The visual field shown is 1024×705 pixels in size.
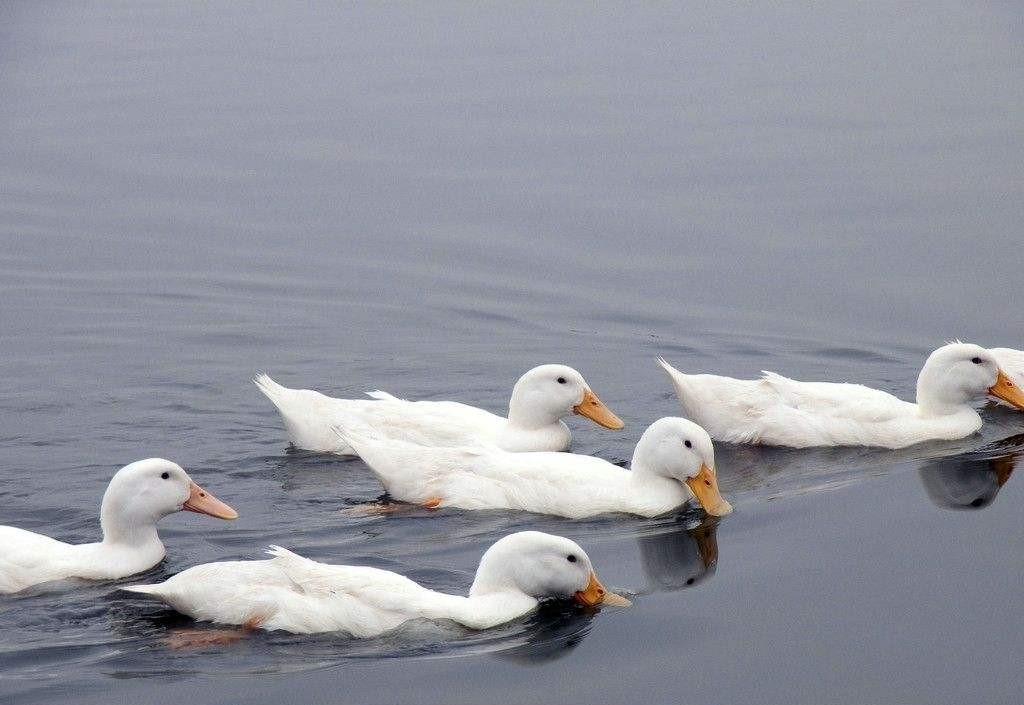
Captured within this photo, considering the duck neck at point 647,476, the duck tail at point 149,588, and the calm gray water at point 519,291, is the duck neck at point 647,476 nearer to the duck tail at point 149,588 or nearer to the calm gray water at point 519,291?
the calm gray water at point 519,291

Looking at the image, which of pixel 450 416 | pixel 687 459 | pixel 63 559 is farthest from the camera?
pixel 450 416

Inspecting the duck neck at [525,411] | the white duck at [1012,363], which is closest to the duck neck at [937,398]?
the white duck at [1012,363]

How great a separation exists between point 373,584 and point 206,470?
10.6 feet

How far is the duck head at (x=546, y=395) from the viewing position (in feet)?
39.1

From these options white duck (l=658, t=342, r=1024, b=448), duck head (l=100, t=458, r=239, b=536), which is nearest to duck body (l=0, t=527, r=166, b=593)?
duck head (l=100, t=458, r=239, b=536)

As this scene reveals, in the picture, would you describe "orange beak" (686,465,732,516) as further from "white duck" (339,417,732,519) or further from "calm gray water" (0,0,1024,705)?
"calm gray water" (0,0,1024,705)

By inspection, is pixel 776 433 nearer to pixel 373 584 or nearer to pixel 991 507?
pixel 991 507

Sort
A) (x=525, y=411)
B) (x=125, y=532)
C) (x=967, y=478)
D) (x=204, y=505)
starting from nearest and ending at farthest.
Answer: (x=125, y=532)
(x=204, y=505)
(x=967, y=478)
(x=525, y=411)

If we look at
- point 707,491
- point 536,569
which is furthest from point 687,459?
point 536,569

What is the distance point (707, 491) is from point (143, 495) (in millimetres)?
3580

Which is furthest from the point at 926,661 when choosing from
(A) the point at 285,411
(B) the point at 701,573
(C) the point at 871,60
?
(C) the point at 871,60

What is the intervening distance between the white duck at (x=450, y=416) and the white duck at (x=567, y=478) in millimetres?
757

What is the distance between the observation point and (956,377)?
12.4 metres

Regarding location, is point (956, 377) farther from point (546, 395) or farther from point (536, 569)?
point (536, 569)
